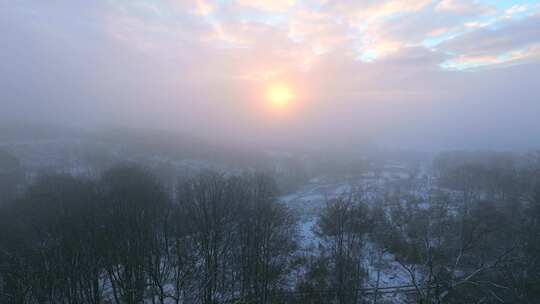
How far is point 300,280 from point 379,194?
30.3 m

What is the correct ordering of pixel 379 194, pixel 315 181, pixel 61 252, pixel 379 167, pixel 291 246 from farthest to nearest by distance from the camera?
pixel 379 167 < pixel 315 181 < pixel 379 194 < pixel 291 246 < pixel 61 252

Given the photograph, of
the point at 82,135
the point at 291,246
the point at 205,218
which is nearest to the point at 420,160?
the point at 291,246


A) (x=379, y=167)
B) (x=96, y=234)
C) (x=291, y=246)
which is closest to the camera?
(x=96, y=234)

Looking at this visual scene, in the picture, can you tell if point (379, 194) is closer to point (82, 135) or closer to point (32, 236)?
point (32, 236)

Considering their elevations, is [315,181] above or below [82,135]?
below

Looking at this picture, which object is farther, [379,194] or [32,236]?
[379,194]

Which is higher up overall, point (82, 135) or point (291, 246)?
point (82, 135)

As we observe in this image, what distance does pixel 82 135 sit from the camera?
287 ft

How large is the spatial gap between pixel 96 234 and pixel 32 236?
5.63m

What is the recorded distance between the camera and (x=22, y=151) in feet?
208

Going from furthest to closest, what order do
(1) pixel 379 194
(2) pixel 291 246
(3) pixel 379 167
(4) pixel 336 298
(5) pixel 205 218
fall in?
(3) pixel 379 167 < (1) pixel 379 194 < (2) pixel 291 246 < (4) pixel 336 298 < (5) pixel 205 218

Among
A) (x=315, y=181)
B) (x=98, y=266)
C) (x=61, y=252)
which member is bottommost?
(x=315, y=181)

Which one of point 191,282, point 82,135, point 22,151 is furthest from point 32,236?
point 82,135

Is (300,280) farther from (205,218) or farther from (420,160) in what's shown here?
(420,160)
